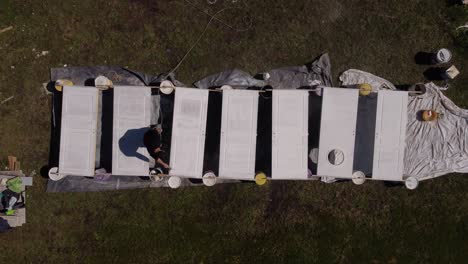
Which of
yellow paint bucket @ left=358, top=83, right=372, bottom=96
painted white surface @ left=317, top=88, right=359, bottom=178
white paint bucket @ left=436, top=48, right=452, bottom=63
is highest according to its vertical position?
white paint bucket @ left=436, top=48, right=452, bottom=63

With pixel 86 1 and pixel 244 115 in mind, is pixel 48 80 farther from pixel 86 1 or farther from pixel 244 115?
pixel 244 115

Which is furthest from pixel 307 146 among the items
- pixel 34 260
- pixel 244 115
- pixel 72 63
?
pixel 34 260

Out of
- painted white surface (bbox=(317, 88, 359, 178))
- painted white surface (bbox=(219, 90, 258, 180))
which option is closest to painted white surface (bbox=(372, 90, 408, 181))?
painted white surface (bbox=(317, 88, 359, 178))

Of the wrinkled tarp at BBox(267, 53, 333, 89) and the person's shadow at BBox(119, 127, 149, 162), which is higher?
the wrinkled tarp at BBox(267, 53, 333, 89)

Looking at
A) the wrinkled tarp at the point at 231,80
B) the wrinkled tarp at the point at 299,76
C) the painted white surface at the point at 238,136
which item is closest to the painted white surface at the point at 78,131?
the wrinkled tarp at the point at 231,80

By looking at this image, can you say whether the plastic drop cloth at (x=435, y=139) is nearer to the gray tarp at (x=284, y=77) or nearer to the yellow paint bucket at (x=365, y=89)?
the yellow paint bucket at (x=365, y=89)

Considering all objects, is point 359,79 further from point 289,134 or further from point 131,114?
point 131,114

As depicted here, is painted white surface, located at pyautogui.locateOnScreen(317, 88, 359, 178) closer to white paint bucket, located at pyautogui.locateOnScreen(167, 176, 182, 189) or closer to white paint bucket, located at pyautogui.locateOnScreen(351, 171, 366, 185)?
white paint bucket, located at pyautogui.locateOnScreen(351, 171, 366, 185)

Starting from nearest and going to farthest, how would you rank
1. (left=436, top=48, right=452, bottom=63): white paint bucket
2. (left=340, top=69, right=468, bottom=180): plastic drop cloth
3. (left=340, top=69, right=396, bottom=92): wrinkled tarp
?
(left=436, top=48, right=452, bottom=63): white paint bucket
(left=340, top=69, right=468, bottom=180): plastic drop cloth
(left=340, top=69, right=396, bottom=92): wrinkled tarp
